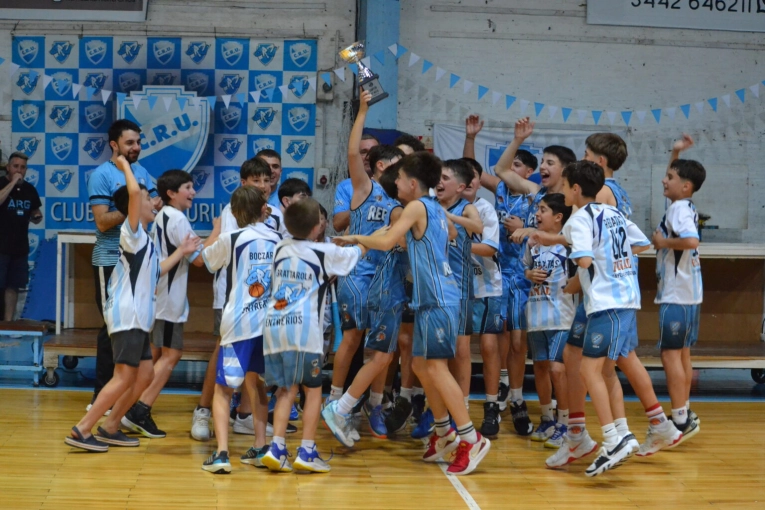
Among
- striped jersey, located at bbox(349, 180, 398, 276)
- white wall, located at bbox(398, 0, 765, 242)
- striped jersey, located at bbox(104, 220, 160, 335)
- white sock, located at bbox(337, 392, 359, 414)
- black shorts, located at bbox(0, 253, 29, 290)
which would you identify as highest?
white wall, located at bbox(398, 0, 765, 242)

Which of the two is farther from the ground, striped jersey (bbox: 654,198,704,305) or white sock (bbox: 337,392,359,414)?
striped jersey (bbox: 654,198,704,305)

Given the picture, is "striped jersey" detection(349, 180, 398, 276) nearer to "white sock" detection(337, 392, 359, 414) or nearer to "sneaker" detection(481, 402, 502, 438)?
"white sock" detection(337, 392, 359, 414)

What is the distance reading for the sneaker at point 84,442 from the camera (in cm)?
462

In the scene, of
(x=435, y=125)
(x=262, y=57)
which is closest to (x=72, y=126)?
(x=262, y=57)

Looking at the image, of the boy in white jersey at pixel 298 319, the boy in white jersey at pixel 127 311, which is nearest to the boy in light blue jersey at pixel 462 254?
the boy in white jersey at pixel 298 319

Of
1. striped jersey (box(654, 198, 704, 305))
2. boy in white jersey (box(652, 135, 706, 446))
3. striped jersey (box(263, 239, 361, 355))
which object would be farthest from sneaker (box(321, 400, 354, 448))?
striped jersey (box(654, 198, 704, 305))

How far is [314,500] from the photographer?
394 centimetres

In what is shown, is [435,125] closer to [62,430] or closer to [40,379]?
[40,379]

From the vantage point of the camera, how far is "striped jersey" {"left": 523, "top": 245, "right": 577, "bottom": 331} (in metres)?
5.12

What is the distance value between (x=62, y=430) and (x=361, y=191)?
2337mm

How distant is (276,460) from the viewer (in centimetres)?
427

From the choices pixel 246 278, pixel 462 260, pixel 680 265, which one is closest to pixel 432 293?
pixel 462 260

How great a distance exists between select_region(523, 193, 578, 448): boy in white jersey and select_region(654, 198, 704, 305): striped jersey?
66cm

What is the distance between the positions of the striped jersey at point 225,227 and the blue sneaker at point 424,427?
4.65ft
